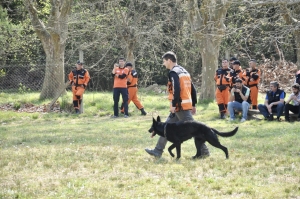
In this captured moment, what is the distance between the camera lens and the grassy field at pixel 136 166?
23.6 feet

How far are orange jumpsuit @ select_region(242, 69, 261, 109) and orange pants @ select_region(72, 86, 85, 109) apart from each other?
247 inches

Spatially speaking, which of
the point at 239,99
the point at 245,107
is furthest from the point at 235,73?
the point at 245,107

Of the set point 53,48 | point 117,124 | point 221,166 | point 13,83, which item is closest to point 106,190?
point 221,166

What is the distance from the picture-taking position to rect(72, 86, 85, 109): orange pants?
20516mm

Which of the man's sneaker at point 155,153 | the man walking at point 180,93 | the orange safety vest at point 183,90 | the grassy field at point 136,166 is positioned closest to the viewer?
the grassy field at point 136,166

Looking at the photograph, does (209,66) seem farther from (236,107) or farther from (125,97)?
(236,107)

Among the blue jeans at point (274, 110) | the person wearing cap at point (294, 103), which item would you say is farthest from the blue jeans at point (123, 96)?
the person wearing cap at point (294, 103)

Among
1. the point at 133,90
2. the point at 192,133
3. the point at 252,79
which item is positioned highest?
the point at 252,79

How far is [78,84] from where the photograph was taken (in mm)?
20656

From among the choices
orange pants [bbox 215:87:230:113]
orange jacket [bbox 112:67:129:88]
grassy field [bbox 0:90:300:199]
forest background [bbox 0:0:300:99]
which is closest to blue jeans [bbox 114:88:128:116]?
orange jacket [bbox 112:67:129:88]

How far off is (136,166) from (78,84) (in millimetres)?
11990

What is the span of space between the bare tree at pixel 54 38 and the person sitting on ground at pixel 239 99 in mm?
9429

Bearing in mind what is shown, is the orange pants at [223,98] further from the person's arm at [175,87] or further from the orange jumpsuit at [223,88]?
the person's arm at [175,87]

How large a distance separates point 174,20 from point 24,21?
32.1 ft
